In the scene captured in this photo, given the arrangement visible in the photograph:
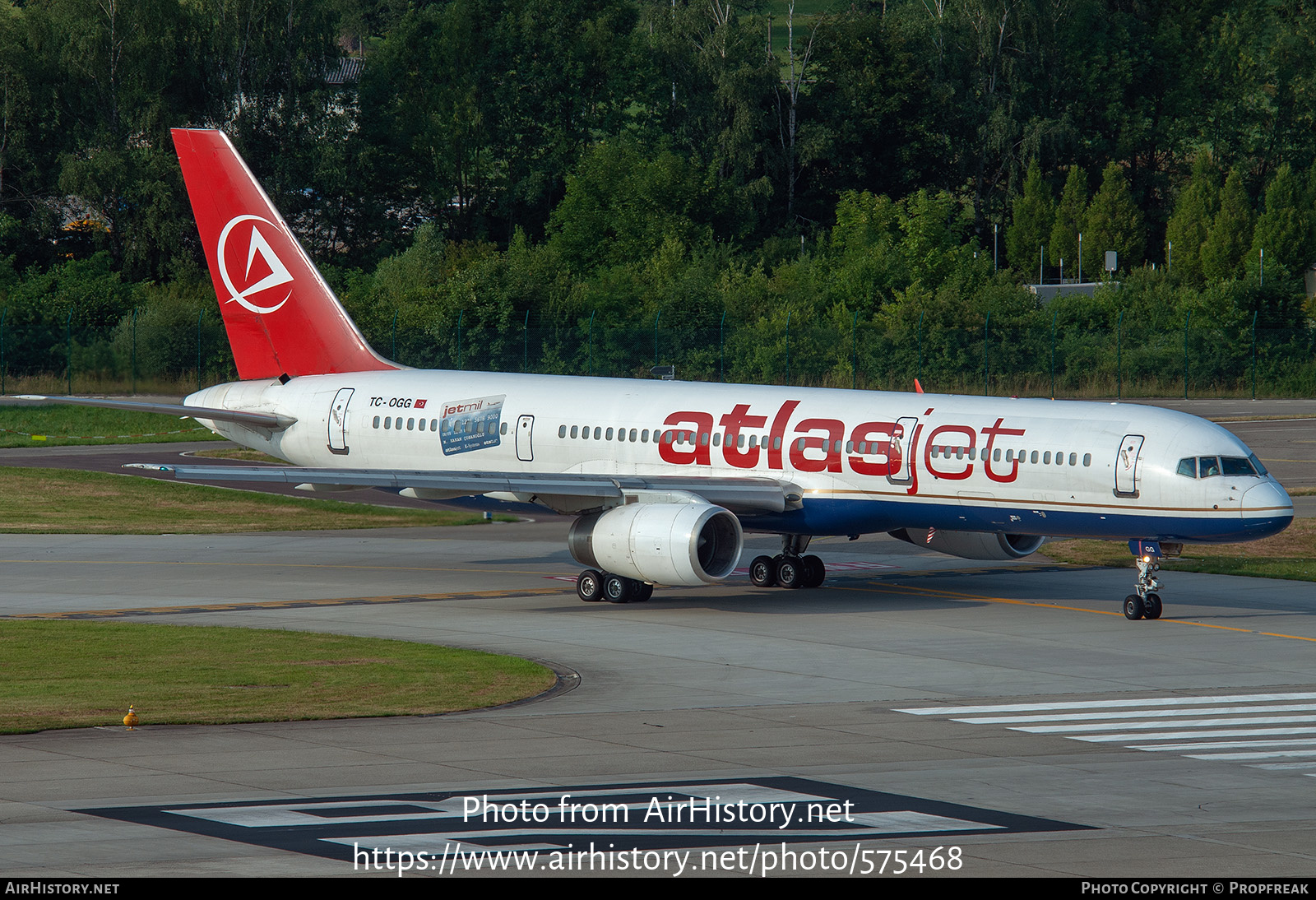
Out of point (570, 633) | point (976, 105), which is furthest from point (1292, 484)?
point (976, 105)

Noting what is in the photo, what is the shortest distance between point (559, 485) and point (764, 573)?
599 cm

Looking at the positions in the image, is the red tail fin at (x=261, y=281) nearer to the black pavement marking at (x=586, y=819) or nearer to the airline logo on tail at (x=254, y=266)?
the airline logo on tail at (x=254, y=266)

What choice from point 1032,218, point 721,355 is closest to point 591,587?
point 721,355

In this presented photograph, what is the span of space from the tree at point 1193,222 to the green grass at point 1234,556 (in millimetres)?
77595

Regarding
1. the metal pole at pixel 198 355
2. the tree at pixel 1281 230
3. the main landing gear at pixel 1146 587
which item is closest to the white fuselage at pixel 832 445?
the main landing gear at pixel 1146 587

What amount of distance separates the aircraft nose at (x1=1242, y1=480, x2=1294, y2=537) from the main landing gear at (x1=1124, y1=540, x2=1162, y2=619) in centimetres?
198

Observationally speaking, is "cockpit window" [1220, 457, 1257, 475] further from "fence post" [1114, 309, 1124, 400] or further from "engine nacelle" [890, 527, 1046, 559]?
"fence post" [1114, 309, 1124, 400]

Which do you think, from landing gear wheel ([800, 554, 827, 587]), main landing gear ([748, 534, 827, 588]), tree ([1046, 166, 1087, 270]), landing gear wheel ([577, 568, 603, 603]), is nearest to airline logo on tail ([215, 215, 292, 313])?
landing gear wheel ([577, 568, 603, 603])

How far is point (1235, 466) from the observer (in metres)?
31.0

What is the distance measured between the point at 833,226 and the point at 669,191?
48.1 feet

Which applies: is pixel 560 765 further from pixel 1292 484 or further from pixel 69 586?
pixel 1292 484

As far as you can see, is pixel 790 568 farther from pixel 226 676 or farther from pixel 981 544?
pixel 226 676

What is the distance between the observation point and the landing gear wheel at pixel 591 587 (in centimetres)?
3428

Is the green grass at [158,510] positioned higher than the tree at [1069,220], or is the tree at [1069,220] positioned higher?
the tree at [1069,220]
